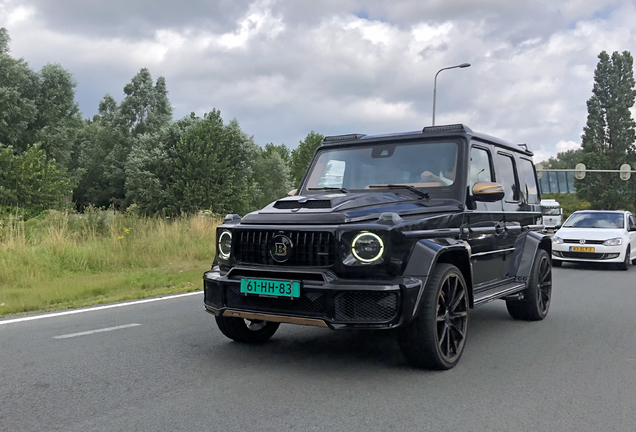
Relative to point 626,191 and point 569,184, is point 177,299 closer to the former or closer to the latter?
point 626,191

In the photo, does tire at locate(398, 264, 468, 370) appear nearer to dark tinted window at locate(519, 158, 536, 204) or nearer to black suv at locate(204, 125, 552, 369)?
black suv at locate(204, 125, 552, 369)

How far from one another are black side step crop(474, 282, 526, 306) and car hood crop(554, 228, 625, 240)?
338 inches

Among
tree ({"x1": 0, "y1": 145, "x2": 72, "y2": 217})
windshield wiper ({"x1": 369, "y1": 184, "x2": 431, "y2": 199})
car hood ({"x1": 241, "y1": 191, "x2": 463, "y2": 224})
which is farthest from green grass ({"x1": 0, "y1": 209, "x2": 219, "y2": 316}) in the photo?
tree ({"x1": 0, "y1": 145, "x2": 72, "y2": 217})

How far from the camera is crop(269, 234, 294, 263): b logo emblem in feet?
15.0

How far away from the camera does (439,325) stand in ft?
15.7

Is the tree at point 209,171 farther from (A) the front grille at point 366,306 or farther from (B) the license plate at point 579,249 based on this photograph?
(A) the front grille at point 366,306

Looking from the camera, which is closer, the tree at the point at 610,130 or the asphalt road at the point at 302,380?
the asphalt road at the point at 302,380

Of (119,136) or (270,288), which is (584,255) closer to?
(270,288)

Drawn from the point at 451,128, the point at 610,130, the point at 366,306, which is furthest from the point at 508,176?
the point at 610,130

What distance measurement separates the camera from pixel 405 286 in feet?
14.0

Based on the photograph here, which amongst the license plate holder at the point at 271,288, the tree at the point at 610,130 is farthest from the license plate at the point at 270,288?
the tree at the point at 610,130

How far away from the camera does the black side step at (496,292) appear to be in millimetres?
5499

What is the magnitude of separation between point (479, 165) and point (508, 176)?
95cm

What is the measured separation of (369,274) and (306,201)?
3.02ft
